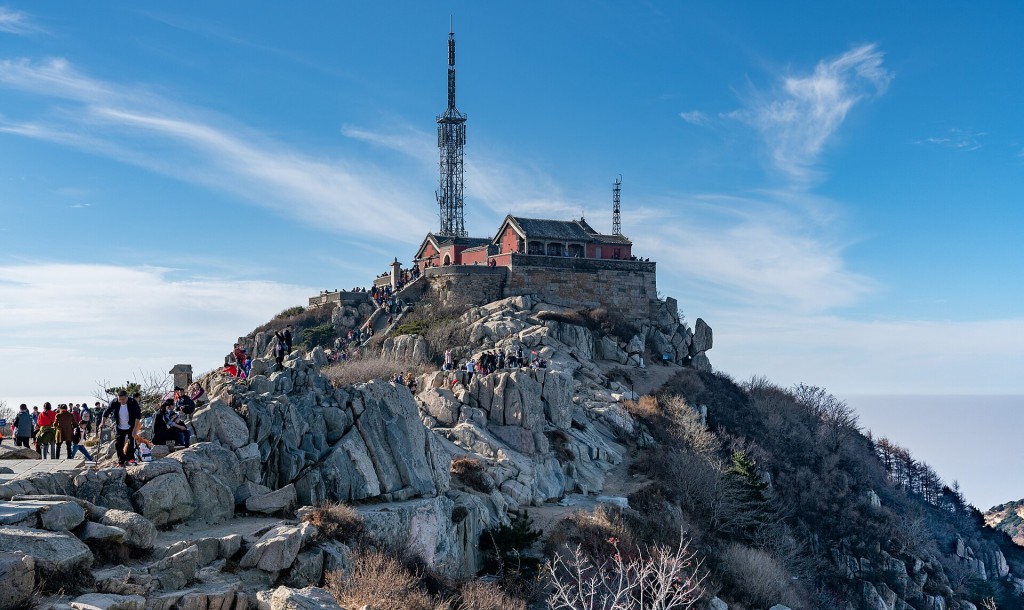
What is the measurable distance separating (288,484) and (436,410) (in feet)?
45.2

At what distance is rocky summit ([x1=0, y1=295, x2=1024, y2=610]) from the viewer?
1444cm

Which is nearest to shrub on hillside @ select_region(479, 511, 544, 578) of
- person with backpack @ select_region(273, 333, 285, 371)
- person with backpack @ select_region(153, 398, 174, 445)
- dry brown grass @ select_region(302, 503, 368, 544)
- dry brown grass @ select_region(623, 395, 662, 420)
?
dry brown grass @ select_region(302, 503, 368, 544)

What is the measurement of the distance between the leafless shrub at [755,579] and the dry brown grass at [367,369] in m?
16.6

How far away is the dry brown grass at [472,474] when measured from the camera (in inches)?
1090

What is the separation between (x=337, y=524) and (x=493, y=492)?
1083cm

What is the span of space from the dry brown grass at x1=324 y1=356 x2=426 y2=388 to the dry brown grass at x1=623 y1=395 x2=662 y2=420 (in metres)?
11.7

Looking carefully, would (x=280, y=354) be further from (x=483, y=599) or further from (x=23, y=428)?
(x=483, y=599)

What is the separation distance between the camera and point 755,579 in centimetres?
2948

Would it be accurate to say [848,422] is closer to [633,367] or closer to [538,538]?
[633,367]

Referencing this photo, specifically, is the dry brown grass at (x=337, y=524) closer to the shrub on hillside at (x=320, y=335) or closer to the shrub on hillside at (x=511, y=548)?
the shrub on hillside at (x=511, y=548)

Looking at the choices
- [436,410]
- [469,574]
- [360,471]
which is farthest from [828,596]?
[360,471]

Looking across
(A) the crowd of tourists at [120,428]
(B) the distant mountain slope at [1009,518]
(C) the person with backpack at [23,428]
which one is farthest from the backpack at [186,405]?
(B) the distant mountain slope at [1009,518]

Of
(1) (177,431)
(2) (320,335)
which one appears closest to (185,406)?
(1) (177,431)

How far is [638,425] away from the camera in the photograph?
1644 inches
